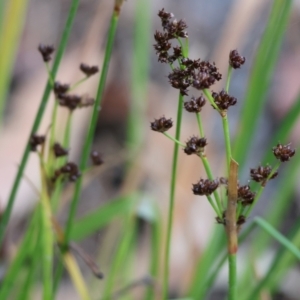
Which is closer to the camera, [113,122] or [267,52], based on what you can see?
[267,52]

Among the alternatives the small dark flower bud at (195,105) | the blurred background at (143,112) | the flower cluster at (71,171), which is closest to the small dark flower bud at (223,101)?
the small dark flower bud at (195,105)

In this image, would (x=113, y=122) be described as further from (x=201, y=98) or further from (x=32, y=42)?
(x=201, y=98)

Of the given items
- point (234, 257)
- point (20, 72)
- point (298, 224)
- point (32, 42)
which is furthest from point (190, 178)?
point (32, 42)

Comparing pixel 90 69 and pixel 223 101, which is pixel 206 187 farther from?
pixel 90 69

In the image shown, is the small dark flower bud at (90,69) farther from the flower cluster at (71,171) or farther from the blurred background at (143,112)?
the blurred background at (143,112)

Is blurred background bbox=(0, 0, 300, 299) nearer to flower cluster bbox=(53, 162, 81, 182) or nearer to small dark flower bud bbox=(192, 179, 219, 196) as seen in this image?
flower cluster bbox=(53, 162, 81, 182)

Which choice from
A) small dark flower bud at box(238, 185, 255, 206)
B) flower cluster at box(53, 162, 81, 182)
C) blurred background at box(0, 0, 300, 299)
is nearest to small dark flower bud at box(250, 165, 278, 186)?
small dark flower bud at box(238, 185, 255, 206)
